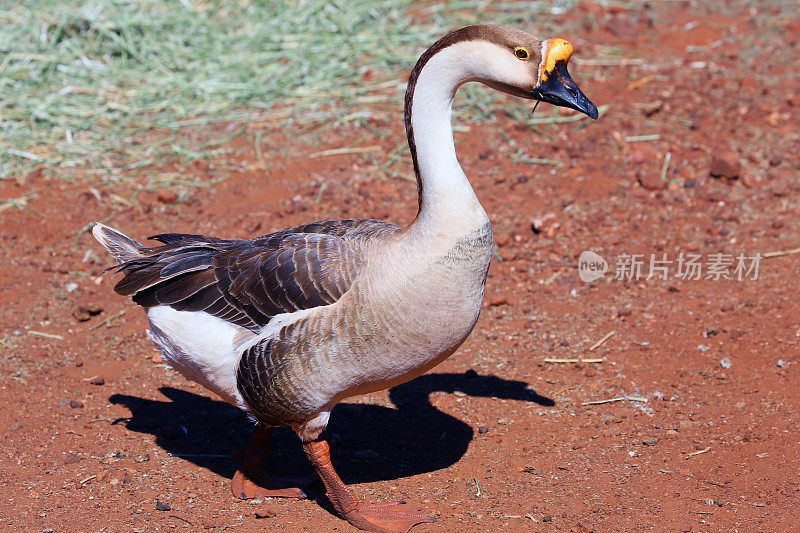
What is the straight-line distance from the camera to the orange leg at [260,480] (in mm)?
4648

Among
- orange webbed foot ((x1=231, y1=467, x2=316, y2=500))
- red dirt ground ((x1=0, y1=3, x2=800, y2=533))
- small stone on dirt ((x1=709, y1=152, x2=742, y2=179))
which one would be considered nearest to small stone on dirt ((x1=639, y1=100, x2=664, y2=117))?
red dirt ground ((x1=0, y1=3, x2=800, y2=533))

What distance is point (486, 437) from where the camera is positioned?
5121 millimetres

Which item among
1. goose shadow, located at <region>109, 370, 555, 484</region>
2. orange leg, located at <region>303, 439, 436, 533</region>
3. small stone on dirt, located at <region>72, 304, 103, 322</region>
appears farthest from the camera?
small stone on dirt, located at <region>72, 304, 103, 322</region>

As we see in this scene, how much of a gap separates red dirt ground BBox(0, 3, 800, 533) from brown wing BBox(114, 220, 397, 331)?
3.56ft

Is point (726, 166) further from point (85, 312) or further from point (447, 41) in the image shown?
point (85, 312)

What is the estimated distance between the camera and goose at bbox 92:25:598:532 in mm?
3891

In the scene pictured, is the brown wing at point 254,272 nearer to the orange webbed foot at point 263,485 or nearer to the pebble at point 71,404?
the orange webbed foot at point 263,485

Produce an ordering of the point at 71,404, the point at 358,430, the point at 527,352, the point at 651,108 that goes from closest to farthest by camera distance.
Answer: the point at 71,404
the point at 358,430
the point at 527,352
the point at 651,108

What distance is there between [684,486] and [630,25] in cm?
706

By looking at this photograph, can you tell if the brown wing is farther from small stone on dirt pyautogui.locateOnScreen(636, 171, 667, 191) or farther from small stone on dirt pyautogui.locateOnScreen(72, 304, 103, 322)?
small stone on dirt pyautogui.locateOnScreen(636, 171, 667, 191)

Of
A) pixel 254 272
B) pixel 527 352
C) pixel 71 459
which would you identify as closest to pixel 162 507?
pixel 71 459

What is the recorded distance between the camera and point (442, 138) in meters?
3.93

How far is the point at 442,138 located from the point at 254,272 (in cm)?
125

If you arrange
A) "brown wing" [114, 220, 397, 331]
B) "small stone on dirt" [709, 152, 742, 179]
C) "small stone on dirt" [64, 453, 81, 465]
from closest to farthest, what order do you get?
"brown wing" [114, 220, 397, 331], "small stone on dirt" [64, 453, 81, 465], "small stone on dirt" [709, 152, 742, 179]
